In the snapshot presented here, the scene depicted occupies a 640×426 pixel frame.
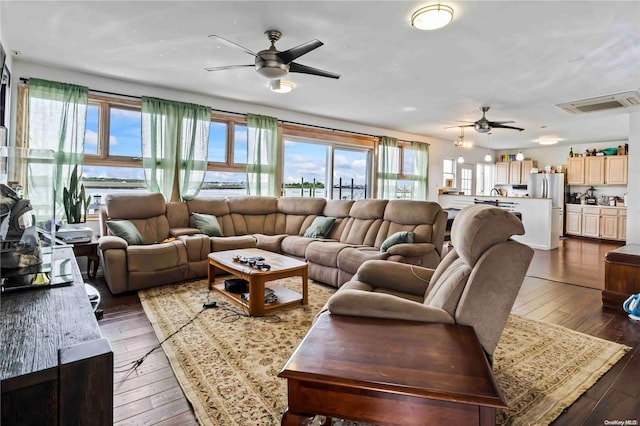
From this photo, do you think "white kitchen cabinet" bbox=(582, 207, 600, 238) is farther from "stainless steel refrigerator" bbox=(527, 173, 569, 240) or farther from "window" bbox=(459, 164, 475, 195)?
"window" bbox=(459, 164, 475, 195)

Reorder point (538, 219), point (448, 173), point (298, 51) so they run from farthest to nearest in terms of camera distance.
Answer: point (448, 173)
point (538, 219)
point (298, 51)

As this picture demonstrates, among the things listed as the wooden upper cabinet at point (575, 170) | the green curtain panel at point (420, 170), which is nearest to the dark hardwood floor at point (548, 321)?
the green curtain panel at point (420, 170)

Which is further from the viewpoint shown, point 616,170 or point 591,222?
point 591,222

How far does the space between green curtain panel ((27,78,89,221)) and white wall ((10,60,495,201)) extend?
A: 155 millimetres

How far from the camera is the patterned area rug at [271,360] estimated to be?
1.70m

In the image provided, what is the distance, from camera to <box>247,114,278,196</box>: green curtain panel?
5473mm

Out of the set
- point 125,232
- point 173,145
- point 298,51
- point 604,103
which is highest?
point 604,103

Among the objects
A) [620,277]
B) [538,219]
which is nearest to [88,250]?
[620,277]

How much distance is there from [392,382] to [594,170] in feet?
32.9

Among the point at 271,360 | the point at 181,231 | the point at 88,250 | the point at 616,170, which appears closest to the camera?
the point at 271,360

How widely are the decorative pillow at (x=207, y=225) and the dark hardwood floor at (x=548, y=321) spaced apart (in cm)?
128

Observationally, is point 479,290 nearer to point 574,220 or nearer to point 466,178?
point 466,178

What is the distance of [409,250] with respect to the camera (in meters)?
3.32

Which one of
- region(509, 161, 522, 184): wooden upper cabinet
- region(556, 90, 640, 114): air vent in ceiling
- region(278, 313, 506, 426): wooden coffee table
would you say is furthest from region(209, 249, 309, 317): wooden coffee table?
region(509, 161, 522, 184): wooden upper cabinet
